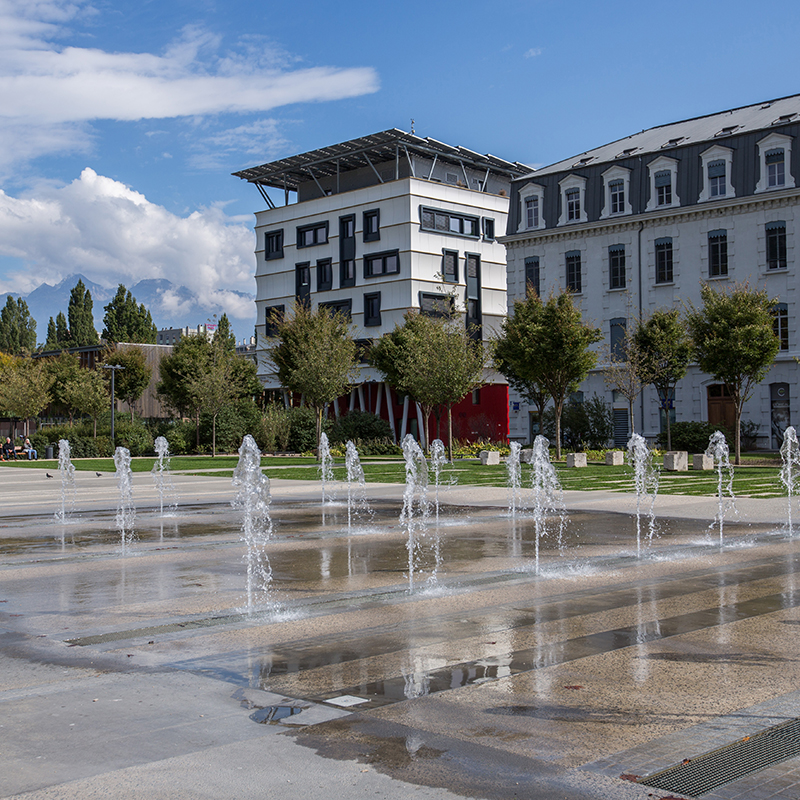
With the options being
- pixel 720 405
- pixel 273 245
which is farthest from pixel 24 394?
pixel 720 405

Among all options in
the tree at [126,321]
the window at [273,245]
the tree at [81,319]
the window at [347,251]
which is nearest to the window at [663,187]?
the window at [347,251]

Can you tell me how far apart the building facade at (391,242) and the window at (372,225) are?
70 mm

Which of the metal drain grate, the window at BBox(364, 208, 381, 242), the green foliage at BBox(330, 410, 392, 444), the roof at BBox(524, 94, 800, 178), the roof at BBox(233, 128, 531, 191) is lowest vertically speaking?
the metal drain grate

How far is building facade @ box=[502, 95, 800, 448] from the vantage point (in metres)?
38.9

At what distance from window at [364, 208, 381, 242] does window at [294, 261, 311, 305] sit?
565cm

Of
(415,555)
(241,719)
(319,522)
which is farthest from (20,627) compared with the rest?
(319,522)

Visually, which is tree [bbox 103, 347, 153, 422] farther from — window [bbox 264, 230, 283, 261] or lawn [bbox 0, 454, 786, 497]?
lawn [bbox 0, 454, 786, 497]

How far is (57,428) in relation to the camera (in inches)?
2050

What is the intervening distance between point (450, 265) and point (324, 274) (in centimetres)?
875

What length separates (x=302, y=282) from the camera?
60938 millimetres

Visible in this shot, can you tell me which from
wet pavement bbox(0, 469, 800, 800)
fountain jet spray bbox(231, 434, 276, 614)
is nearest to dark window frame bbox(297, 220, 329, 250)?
fountain jet spray bbox(231, 434, 276, 614)

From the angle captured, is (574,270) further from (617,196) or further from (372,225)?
(372,225)

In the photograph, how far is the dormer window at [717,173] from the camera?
131 feet

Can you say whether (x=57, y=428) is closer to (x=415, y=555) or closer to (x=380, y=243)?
(x=380, y=243)
